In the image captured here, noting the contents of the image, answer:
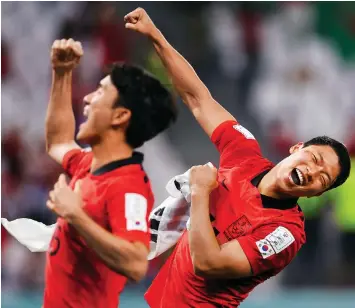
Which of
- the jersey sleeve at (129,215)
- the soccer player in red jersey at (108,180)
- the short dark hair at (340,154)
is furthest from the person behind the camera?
the short dark hair at (340,154)

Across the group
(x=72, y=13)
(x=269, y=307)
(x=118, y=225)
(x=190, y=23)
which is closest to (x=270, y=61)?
(x=190, y=23)

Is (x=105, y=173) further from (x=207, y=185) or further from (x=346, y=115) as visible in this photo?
(x=346, y=115)

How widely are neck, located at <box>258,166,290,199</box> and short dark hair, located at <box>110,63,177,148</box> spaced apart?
500mm

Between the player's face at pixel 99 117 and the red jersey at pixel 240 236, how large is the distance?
59 centimetres

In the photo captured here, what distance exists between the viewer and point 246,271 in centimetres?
387

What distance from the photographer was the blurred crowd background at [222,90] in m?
8.87

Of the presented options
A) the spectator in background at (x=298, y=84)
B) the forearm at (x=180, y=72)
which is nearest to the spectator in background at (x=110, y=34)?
the spectator in background at (x=298, y=84)

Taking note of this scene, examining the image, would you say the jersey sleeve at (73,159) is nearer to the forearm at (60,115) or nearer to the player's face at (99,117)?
the forearm at (60,115)

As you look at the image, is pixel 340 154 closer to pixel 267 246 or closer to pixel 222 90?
pixel 267 246

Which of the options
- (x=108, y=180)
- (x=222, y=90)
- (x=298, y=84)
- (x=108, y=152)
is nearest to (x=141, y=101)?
(x=108, y=152)

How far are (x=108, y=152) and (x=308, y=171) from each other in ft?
2.79

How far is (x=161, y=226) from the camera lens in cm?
429

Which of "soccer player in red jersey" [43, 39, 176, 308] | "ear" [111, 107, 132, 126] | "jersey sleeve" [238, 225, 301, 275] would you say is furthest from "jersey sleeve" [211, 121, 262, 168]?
"ear" [111, 107, 132, 126]

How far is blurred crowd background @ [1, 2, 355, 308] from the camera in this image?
29.1ft
